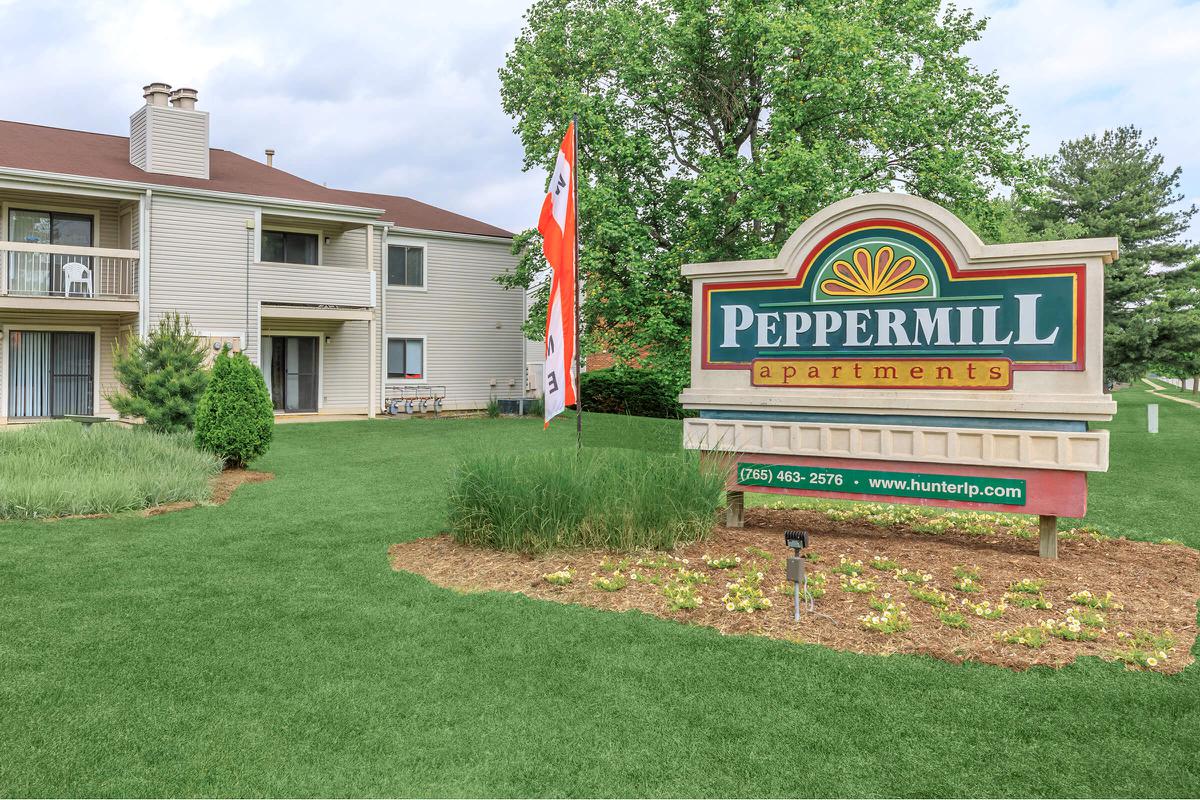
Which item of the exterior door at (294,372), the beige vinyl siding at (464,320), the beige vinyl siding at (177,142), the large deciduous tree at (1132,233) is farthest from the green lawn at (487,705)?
the large deciduous tree at (1132,233)

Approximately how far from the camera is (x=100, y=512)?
938 centimetres

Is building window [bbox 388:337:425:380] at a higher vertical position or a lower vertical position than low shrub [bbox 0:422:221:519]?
higher

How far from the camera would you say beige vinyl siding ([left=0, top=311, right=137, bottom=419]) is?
66.1 ft

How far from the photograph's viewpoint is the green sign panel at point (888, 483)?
7062mm

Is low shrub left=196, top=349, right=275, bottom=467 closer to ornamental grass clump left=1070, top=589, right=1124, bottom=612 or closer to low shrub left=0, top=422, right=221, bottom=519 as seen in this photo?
low shrub left=0, top=422, right=221, bottom=519

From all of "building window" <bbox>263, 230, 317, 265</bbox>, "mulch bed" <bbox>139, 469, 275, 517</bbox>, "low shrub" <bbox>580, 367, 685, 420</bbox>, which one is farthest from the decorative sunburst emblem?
"building window" <bbox>263, 230, 317, 265</bbox>

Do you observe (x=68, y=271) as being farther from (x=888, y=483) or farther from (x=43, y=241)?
(x=888, y=483)

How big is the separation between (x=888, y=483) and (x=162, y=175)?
20.4 meters

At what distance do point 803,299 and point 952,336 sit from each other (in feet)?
4.32

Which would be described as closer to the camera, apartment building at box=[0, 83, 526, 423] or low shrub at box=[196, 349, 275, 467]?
low shrub at box=[196, 349, 275, 467]

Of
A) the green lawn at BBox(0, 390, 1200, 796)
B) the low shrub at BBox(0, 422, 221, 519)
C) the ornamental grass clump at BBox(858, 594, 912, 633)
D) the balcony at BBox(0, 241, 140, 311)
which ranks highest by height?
the balcony at BBox(0, 241, 140, 311)

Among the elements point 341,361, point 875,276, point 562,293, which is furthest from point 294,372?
point 875,276

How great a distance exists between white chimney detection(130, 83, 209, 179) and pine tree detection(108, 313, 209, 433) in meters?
9.32

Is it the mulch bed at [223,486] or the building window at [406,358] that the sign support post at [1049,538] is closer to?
the mulch bed at [223,486]
